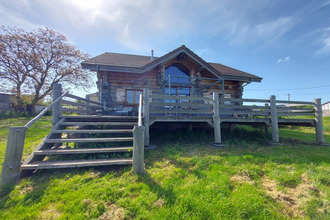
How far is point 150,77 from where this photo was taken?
8734 mm

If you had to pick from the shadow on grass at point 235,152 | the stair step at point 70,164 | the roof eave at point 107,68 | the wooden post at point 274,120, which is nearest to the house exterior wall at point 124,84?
the roof eave at point 107,68

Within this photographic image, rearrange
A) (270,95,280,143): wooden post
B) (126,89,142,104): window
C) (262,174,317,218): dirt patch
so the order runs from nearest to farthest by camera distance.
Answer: (262,174,317,218): dirt patch < (270,95,280,143): wooden post < (126,89,142,104): window

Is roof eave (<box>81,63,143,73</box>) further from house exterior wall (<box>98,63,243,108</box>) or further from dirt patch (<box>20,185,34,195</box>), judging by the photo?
dirt patch (<box>20,185,34,195</box>)

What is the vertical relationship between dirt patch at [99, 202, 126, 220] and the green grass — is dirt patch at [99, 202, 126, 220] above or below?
below

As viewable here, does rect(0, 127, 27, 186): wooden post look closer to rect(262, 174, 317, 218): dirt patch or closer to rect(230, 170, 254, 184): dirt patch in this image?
rect(230, 170, 254, 184): dirt patch

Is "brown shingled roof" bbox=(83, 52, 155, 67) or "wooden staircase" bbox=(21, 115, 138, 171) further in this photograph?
"brown shingled roof" bbox=(83, 52, 155, 67)

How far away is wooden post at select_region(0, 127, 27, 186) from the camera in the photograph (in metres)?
2.60

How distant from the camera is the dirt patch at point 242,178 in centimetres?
279

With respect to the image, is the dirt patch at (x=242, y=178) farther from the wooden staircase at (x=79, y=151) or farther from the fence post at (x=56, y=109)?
the fence post at (x=56, y=109)

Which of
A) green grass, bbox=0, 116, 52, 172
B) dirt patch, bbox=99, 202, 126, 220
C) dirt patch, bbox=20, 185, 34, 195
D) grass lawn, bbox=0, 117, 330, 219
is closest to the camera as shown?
dirt patch, bbox=99, 202, 126, 220

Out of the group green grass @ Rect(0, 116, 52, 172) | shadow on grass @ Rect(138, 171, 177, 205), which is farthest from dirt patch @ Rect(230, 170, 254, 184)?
green grass @ Rect(0, 116, 52, 172)

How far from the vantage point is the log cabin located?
7.56 metres

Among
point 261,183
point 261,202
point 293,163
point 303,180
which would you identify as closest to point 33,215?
point 261,202

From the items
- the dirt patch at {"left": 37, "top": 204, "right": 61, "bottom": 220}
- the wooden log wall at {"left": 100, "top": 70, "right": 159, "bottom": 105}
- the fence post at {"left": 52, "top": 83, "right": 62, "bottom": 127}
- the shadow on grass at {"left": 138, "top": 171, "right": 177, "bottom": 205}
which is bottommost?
the dirt patch at {"left": 37, "top": 204, "right": 61, "bottom": 220}
